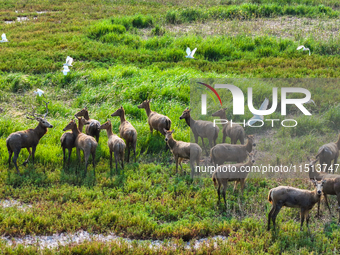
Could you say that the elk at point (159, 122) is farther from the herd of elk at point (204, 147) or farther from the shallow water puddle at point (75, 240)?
the shallow water puddle at point (75, 240)

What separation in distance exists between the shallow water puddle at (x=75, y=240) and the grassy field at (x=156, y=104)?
0.39ft

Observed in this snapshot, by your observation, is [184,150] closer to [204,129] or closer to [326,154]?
[204,129]

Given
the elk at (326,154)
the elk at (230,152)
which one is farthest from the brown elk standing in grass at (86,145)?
the elk at (326,154)

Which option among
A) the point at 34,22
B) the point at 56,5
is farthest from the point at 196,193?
the point at 56,5

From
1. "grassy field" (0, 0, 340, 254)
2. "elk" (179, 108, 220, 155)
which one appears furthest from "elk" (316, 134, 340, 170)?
"elk" (179, 108, 220, 155)

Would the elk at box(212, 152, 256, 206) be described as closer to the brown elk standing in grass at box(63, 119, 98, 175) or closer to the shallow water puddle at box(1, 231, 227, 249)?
the shallow water puddle at box(1, 231, 227, 249)

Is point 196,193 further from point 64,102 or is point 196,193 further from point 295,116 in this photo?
point 64,102

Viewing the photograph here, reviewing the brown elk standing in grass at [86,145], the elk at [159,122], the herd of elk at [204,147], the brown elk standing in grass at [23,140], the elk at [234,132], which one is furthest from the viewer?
the elk at [159,122]

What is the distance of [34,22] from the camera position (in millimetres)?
23734

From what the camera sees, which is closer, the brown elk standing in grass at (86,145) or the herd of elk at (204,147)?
the herd of elk at (204,147)

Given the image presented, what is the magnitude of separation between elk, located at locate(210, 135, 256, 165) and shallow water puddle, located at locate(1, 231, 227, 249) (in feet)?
7.77

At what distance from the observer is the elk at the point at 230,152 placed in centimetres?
927

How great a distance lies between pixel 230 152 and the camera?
9297 millimetres

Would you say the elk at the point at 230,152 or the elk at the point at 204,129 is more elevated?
the elk at the point at 204,129
